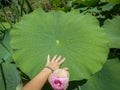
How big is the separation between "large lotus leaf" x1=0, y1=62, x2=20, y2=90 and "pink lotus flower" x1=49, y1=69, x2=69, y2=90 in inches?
9.7

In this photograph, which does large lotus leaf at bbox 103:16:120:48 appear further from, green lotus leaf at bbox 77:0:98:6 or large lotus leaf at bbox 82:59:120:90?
green lotus leaf at bbox 77:0:98:6

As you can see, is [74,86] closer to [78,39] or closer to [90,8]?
[78,39]

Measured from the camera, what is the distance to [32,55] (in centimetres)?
148

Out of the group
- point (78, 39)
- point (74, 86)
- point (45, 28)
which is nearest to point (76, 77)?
point (74, 86)

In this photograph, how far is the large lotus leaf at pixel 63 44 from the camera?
4.77ft

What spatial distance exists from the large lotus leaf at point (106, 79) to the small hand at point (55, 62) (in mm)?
142

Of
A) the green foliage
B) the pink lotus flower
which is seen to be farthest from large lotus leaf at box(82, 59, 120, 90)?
the pink lotus flower

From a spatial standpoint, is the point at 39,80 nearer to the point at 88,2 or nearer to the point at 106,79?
the point at 106,79

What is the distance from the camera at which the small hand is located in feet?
4.72

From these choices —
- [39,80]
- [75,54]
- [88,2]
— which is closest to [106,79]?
[75,54]

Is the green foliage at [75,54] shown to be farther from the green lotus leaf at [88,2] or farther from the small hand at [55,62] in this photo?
the green lotus leaf at [88,2]

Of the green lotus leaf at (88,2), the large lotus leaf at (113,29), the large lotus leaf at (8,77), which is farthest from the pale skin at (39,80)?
the green lotus leaf at (88,2)

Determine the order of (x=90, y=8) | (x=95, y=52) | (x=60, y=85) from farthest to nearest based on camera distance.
A: (x=90, y=8) < (x=95, y=52) < (x=60, y=85)

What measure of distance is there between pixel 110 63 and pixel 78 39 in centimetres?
18
